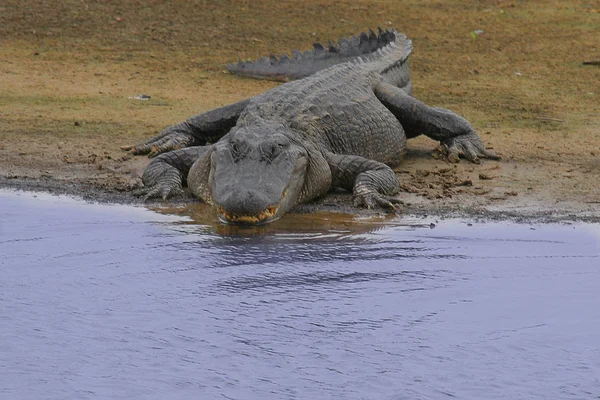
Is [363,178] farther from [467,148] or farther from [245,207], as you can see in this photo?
[467,148]

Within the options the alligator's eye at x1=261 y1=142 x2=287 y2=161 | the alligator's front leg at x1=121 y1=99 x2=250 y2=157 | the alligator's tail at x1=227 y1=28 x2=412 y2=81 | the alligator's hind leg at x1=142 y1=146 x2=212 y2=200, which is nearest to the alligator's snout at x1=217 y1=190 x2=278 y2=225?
the alligator's eye at x1=261 y1=142 x2=287 y2=161

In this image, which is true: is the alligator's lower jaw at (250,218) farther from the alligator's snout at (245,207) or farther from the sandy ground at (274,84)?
the sandy ground at (274,84)

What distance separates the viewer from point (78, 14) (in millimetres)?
15461

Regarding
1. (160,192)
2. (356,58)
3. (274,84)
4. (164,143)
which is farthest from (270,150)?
(274,84)

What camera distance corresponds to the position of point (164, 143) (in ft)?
30.9

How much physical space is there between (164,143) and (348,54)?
2.54 meters

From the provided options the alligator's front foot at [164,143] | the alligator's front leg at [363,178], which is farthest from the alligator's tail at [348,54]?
the alligator's front leg at [363,178]

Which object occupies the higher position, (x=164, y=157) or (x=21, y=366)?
(x=164, y=157)

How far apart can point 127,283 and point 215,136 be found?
371 cm

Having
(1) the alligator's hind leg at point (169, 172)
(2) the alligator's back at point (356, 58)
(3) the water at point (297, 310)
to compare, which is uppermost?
(2) the alligator's back at point (356, 58)

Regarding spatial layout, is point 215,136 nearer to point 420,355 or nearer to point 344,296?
point 344,296

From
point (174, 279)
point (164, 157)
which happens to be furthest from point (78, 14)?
point (174, 279)

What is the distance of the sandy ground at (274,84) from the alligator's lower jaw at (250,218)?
788mm

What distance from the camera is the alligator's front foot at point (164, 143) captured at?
9.38 m
